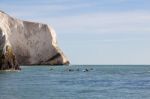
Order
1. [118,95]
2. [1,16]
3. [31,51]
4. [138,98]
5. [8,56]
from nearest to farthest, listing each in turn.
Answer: [138,98] → [118,95] → [8,56] → [1,16] → [31,51]

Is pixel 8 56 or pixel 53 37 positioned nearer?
pixel 8 56

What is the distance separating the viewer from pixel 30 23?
16025 cm

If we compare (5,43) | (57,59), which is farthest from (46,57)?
(5,43)

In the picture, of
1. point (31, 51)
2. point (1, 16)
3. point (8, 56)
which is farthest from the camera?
point (31, 51)

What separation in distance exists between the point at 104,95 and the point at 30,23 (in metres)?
114

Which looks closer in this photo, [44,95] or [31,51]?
[44,95]

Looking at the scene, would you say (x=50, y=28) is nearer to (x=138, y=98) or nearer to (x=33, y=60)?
(x=33, y=60)

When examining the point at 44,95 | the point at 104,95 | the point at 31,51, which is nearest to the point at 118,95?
the point at 104,95

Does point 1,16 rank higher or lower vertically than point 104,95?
higher

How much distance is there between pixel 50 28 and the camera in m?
164

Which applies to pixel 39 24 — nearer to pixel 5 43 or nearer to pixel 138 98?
pixel 5 43

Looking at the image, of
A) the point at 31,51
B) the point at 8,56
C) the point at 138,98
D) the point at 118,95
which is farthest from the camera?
the point at 31,51

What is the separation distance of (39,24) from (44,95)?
117 meters

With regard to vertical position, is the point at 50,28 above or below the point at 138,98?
above
